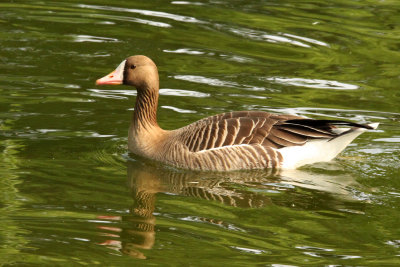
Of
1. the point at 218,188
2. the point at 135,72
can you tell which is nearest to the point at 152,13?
the point at 135,72

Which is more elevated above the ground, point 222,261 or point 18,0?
point 18,0

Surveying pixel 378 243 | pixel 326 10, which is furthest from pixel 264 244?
pixel 326 10

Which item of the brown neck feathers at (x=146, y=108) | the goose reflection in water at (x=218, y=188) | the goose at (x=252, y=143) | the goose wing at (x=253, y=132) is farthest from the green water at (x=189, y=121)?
the brown neck feathers at (x=146, y=108)

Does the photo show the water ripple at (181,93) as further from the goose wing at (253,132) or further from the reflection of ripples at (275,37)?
the reflection of ripples at (275,37)

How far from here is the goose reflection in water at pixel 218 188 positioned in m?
8.91

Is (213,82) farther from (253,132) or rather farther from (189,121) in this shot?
(253,132)

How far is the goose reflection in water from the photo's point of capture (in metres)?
8.91

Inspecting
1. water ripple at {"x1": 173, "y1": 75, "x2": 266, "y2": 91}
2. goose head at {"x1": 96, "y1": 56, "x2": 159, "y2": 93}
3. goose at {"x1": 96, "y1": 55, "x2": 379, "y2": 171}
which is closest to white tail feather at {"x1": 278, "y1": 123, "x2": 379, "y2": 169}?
goose at {"x1": 96, "y1": 55, "x2": 379, "y2": 171}

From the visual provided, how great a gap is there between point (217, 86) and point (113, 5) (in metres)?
5.50

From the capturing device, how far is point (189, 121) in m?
12.6

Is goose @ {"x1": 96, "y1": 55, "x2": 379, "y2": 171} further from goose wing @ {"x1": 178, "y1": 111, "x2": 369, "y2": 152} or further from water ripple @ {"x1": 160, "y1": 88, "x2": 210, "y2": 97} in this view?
water ripple @ {"x1": 160, "y1": 88, "x2": 210, "y2": 97}

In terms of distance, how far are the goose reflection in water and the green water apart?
3 cm

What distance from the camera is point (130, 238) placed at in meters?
8.38

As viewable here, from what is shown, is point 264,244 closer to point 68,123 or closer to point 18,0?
point 68,123
